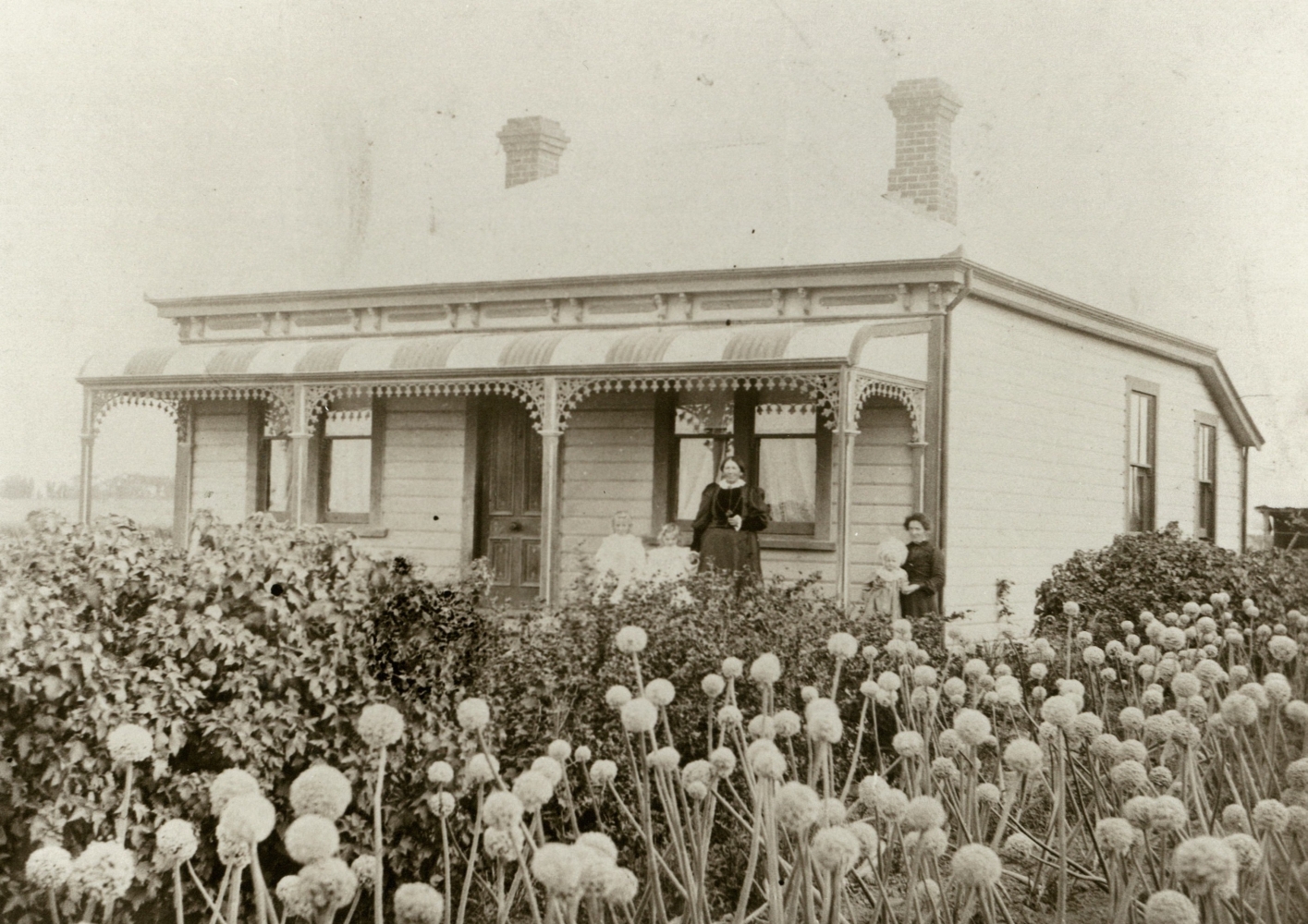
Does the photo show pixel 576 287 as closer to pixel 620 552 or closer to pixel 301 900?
pixel 620 552

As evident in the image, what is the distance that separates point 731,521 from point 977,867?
34.4 feet

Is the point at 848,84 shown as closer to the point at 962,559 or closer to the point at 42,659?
the point at 962,559

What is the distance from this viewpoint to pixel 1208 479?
65.9 feet

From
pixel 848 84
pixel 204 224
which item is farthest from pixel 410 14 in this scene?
pixel 204 224

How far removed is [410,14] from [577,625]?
653 cm

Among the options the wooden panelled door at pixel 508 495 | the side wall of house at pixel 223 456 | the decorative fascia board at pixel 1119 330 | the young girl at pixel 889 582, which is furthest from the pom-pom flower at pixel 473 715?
the side wall of house at pixel 223 456

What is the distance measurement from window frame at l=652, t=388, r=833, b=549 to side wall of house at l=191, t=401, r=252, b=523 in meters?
6.91

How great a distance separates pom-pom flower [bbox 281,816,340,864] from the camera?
7.00 feet

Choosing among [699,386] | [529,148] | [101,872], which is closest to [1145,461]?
[699,386]

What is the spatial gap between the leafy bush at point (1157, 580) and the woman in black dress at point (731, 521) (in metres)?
2.91

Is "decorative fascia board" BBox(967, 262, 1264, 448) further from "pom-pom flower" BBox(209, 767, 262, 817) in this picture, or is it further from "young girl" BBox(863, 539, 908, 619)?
"pom-pom flower" BBox(209, 767, 262, 817)

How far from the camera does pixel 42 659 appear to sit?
13.8 ft

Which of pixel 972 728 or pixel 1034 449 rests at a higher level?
pixel 1034 449

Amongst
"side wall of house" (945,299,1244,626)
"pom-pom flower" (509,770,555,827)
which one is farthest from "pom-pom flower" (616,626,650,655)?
"side wall of house" (945,299,1244,626)
